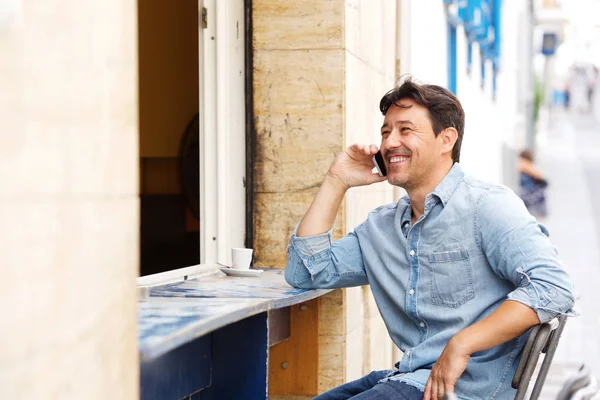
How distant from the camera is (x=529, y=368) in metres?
2.73

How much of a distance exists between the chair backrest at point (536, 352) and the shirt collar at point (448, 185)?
493 millimetres

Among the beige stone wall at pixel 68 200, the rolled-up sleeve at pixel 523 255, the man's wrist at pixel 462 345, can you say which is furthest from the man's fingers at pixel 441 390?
the beige stone wall at pixel 68 200

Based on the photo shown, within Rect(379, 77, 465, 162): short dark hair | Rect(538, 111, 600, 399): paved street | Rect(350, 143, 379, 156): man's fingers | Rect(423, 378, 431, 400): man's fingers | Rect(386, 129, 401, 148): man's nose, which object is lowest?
Rect(538, 111, 600, 399): paved street

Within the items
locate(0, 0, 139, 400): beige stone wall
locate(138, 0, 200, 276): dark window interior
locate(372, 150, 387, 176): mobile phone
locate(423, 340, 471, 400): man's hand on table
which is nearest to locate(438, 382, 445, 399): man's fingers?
locate(423, 340, 471, 400): man's hand on table

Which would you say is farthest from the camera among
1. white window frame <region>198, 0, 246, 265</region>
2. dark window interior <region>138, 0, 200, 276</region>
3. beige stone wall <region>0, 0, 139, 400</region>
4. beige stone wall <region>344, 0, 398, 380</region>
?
dark window interior <region>138, 0, 200, 276</region>

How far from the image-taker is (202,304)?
295cm

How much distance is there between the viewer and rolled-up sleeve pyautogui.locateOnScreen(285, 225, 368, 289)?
344 cm

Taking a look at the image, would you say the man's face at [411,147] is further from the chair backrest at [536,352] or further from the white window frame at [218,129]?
the white window frame at [218,129]

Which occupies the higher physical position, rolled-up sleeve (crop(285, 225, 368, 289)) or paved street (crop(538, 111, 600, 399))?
rolled-up sleeve (crop(285, 225, 368, 289))

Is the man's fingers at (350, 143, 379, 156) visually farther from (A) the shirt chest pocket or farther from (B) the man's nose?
(A) the shirt chest pocket

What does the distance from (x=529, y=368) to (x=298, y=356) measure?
69.3 inches

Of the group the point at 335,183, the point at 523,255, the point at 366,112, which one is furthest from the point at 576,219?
the point at 523,255

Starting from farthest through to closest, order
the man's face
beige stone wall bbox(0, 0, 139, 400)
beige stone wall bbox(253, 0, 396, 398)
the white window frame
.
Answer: beige stone wall bbox(253, 0, 396, 398) → the white window frame → the man's face → beige stone wall bbox(0, 0, 139, 400)

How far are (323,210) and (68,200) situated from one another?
185 centimetres
